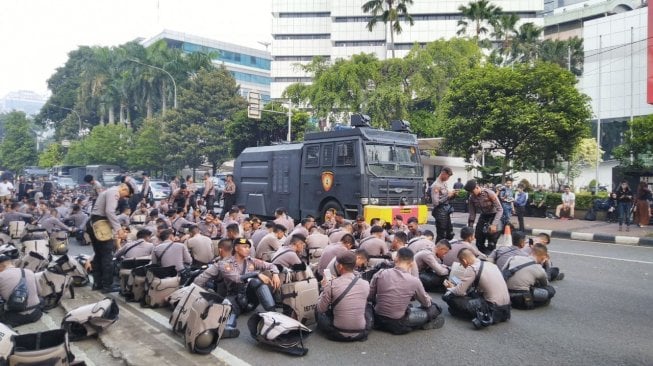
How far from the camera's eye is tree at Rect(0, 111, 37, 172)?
6538cm

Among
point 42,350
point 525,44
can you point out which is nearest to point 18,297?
point 42,350

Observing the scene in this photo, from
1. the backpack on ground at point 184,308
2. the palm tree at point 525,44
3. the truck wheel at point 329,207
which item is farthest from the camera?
the palm tree at point 525,44

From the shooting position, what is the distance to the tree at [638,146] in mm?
17405

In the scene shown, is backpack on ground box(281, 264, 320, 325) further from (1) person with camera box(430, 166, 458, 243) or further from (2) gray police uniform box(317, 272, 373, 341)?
(1) person with camera box(430, 166, 458, 243)

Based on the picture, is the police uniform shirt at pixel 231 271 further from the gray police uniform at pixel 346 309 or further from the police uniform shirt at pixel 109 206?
the police uniform shirt at pixel 109 206

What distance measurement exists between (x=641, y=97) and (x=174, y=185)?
36.8 meters

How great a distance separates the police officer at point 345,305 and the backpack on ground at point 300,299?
1.11 feet

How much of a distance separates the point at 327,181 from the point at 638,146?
11438 millimetres

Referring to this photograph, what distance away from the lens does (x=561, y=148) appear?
2059cm

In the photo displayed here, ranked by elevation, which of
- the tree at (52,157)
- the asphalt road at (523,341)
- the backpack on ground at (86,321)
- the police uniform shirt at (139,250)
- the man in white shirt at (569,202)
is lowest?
the asphalt road at (523,341)

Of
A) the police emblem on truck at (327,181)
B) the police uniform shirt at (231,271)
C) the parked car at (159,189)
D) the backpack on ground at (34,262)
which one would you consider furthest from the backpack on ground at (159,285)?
the parked car at (159,189)

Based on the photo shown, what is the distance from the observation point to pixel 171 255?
24.7 feet

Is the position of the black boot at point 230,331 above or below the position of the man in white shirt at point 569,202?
below

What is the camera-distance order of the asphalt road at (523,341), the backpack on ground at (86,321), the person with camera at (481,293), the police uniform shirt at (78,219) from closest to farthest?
1. the asphalt road at (523,341)
2. the backpack on ground at (86,321)
3. the person with camera at (481,293)
4. the police uniform shirt at (78,219)
